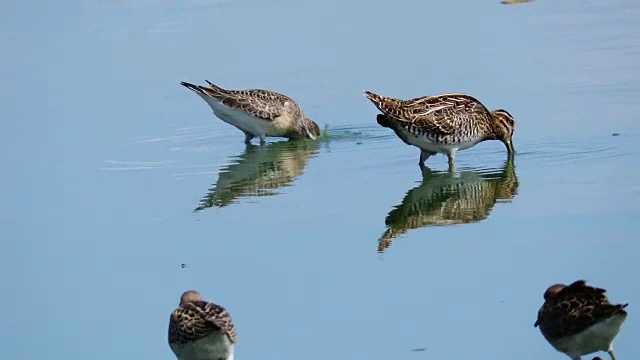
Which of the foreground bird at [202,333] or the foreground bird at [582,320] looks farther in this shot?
the foreground bird at [202,333]

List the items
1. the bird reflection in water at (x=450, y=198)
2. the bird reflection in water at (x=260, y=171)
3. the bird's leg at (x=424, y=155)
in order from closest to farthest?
the bird reflection in water at (x=450, y=198), the bird reflection in water at (x=260, y=171), the bird's leg at (x=424, y=155)

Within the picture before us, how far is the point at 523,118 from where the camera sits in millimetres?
15898

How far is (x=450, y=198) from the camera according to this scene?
13.3m

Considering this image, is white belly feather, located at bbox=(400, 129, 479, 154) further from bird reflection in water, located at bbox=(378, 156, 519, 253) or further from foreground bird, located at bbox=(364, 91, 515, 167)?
bird reflection in water, located at bbox=(378, 156, 519, 253)

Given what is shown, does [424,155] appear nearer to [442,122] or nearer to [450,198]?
[442,122]

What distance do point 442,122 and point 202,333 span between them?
20.4 feet

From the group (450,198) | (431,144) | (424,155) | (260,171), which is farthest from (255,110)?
(450,198)

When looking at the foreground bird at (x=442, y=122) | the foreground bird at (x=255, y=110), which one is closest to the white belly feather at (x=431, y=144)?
the foreground bird at (x=442, y=122)

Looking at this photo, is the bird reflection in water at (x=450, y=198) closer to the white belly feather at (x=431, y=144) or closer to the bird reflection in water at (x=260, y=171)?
the white belly feather at (x=431, y=144)

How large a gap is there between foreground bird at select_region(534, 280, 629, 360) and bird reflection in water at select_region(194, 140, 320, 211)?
5110mm

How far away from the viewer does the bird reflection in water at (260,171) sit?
45.8ft

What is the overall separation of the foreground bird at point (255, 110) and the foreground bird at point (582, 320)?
8.11 metres

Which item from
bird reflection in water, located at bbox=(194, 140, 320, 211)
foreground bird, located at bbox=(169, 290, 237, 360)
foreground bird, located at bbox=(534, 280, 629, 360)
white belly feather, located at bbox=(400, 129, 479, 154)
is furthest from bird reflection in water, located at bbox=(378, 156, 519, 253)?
foreground bird, located at bbox=(534, 280, 629, 360)

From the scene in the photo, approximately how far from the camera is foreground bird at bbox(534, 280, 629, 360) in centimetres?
864
